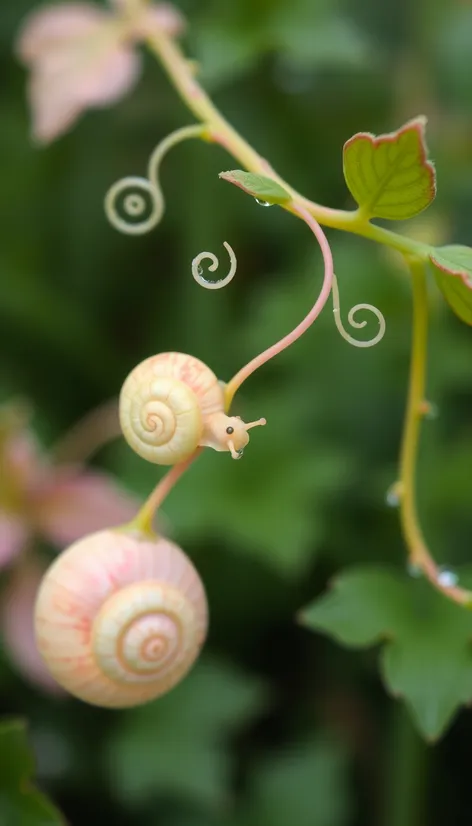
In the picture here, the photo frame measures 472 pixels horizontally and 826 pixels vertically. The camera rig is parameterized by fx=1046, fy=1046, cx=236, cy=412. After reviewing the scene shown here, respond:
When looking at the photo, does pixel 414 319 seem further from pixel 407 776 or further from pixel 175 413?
pixel 407 776

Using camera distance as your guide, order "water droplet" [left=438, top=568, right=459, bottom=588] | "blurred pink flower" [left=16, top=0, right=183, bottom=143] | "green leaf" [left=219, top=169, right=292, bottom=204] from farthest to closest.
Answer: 1. "blurred pink flower" [left=16, top=0, right=183, bottom=143]
2. "water droplet" [left=438, top=568, right=459, bottom=588]
3. "green leaf" [left=219, top=169, right=292, bottom=204]

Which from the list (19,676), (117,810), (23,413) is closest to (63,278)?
(23,413)

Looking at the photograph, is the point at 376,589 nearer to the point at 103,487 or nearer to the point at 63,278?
the point at 103,487

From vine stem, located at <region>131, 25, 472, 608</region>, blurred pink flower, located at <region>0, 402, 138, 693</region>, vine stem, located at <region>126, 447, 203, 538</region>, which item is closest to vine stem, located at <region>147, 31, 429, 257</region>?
vine stem, located at <region>131, 25, 472, 608</region>

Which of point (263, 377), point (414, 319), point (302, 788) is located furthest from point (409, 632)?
point (263, 377)

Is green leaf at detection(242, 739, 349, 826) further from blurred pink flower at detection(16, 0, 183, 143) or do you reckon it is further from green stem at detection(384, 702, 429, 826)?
blurred pink flower at detection(16, 0, 183, 143)

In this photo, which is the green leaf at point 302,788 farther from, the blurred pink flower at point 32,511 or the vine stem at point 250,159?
the vine stem at point 250,159
